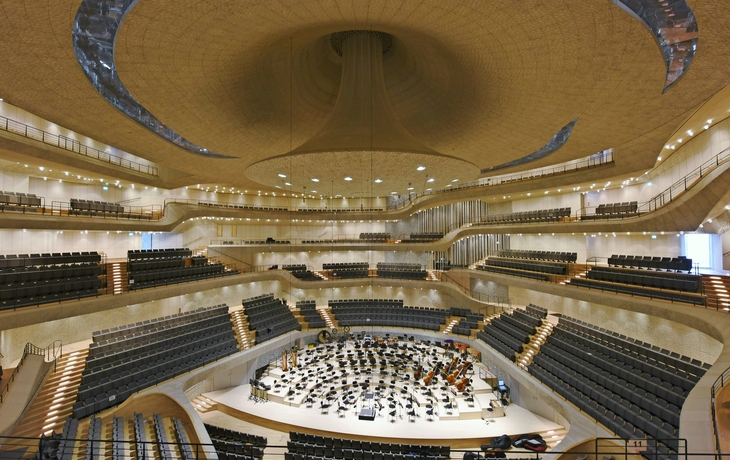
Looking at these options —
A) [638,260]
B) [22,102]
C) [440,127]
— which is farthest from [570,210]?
[22,102]

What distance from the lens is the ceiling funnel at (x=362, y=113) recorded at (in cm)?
975

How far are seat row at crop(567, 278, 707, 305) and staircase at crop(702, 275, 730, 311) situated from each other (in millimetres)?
358

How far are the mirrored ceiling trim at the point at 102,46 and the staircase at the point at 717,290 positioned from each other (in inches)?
714

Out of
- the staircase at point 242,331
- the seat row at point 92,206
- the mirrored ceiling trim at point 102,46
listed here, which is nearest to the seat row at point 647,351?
the staircase at point 242,331

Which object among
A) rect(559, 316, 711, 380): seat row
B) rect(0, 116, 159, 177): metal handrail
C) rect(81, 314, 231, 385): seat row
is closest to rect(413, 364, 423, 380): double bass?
rect(559, 316, 711, 380): seat row

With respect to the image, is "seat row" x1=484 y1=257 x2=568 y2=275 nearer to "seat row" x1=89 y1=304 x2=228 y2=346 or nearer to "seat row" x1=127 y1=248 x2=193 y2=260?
"seat row" x1=89 y1=304 x2=228 y2=346

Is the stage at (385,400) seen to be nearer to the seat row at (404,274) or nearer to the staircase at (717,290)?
the staircase at (717,290)

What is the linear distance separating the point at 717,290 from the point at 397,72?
1438 cm

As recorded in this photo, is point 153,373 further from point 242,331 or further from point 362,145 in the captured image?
point 362,145

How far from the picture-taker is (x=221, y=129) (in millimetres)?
14344

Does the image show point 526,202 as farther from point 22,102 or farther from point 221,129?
point 22,102

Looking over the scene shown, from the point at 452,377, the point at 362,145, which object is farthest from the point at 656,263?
the point at 362,145

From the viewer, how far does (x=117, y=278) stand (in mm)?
17562

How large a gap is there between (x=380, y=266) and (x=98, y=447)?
904 inches
